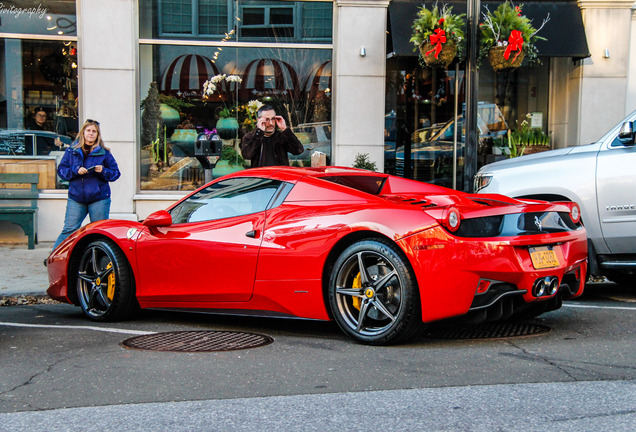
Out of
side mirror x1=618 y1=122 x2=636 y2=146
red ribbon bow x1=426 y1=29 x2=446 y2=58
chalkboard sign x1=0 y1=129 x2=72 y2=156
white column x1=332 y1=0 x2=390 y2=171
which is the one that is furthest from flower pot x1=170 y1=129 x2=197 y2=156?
side mirror x1=618 y1=122 x2=636 y2=146

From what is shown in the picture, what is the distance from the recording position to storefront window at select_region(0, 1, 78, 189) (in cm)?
1275

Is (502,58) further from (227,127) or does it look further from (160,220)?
(160,220)

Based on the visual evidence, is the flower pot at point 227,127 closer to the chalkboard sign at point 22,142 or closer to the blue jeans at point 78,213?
the chalkboard sign at point 22,142

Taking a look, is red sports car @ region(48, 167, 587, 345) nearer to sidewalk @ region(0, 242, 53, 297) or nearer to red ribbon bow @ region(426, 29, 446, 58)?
sidewalk @ region(0, 242, 53, 297)

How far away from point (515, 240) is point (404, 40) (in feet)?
24.4

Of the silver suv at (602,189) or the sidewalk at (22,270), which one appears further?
the sidewalk at (22,270)

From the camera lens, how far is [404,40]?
40.0 feet

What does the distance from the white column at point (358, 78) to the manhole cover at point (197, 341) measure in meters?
7.13

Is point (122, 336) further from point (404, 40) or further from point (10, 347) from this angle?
point (404, 40)

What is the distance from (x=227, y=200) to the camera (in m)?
6.47

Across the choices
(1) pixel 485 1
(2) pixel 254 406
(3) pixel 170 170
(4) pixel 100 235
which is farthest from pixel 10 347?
(1) pixel 485 1

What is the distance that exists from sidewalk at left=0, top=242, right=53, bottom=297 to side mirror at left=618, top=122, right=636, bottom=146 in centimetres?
611

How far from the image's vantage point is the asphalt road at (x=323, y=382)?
394 cm

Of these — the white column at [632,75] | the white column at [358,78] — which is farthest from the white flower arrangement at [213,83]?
the white column at [632,75]
